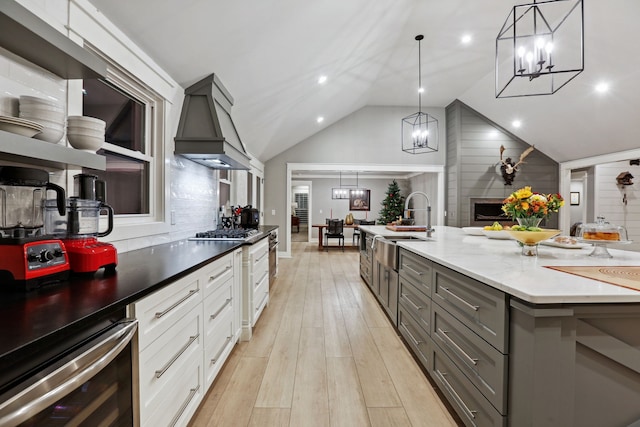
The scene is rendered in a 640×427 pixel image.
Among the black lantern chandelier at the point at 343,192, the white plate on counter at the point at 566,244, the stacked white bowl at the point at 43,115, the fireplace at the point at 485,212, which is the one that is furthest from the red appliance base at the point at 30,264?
the black lantern chandelier at the point at 343,192

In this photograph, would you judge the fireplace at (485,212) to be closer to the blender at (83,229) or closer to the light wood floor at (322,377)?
the light wood floor at (322,377)

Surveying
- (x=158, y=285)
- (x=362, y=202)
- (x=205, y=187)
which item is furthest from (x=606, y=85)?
(x=362, y=202)

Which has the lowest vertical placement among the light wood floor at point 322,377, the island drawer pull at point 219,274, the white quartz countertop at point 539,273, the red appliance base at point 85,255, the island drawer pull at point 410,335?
the light wood floor at point 322,377

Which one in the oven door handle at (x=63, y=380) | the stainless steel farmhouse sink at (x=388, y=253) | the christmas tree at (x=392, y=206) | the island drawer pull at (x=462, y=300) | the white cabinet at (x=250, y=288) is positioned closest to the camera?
the oven door handle at (x=63, y=380)

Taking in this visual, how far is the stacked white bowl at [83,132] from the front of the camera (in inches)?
50.1

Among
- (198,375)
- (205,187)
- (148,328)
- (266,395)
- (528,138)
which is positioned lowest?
(266,395)

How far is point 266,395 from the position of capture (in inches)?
71.2

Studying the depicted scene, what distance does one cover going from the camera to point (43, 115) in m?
1.08

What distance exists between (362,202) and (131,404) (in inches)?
397

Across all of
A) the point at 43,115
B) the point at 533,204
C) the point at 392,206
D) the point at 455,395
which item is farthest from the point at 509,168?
the point at 43,115

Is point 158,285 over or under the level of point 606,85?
under

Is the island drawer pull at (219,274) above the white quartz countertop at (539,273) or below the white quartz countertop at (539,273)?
below

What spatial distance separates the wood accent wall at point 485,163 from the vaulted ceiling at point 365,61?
0.24 metres

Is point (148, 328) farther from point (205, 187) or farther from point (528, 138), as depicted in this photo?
point (528, 138)
